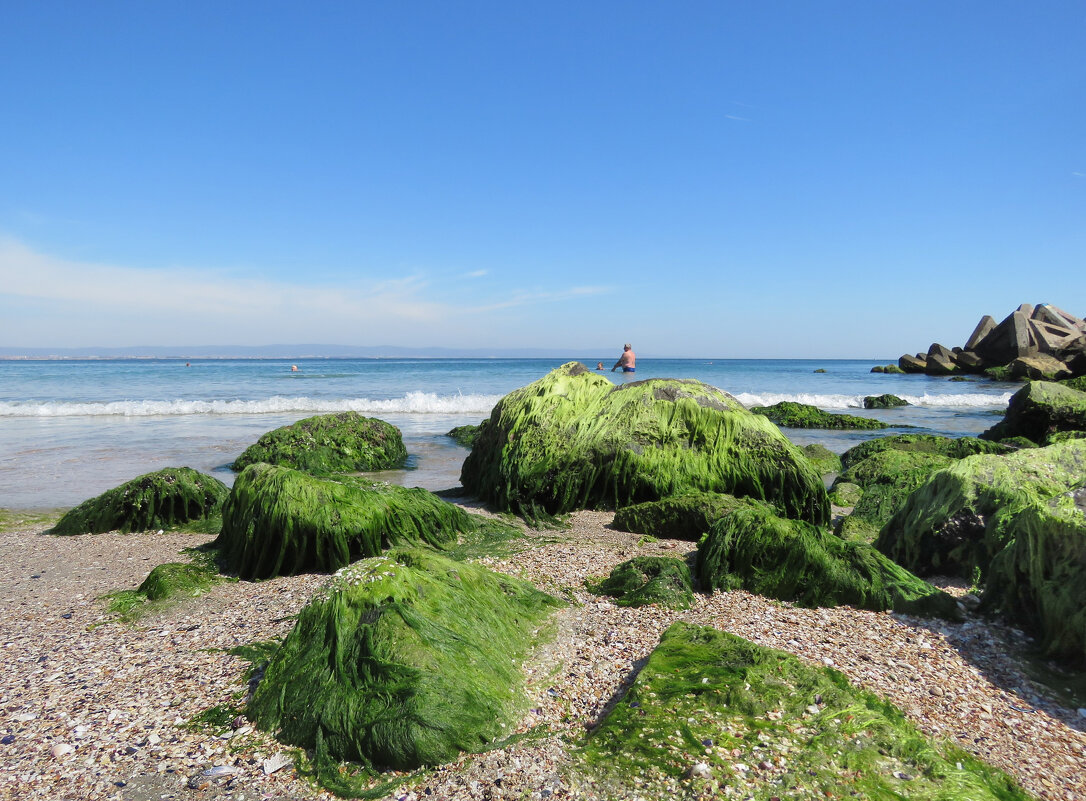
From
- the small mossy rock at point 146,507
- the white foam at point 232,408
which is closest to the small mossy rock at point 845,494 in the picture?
the small mossy rock at point 146,507

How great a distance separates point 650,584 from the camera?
3.79 meters

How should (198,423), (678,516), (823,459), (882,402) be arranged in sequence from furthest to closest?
(882,402)
(198,423)
(823,459)
(678,516)

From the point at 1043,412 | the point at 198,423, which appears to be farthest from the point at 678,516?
the point at 198,423

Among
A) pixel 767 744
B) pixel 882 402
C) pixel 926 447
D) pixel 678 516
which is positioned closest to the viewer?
pixel 767 744

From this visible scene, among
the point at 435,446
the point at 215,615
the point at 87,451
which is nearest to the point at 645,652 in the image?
the point at 215,615

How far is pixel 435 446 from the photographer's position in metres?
11.6

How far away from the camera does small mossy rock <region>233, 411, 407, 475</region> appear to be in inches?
351

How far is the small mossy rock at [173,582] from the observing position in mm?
3785

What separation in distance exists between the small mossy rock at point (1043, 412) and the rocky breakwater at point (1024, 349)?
2373 cm

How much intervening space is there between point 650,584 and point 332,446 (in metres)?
6.68

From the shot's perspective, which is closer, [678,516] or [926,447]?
[678,516]

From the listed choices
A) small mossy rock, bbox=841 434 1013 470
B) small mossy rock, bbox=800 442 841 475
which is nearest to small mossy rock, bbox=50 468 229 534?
small mossy rock, bbox=800 442 841 475

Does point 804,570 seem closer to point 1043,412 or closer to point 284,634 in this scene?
point 284,634

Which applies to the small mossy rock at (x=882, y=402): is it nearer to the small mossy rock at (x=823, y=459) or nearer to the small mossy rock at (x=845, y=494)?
the small mossy rock at (x=823, y=459)
